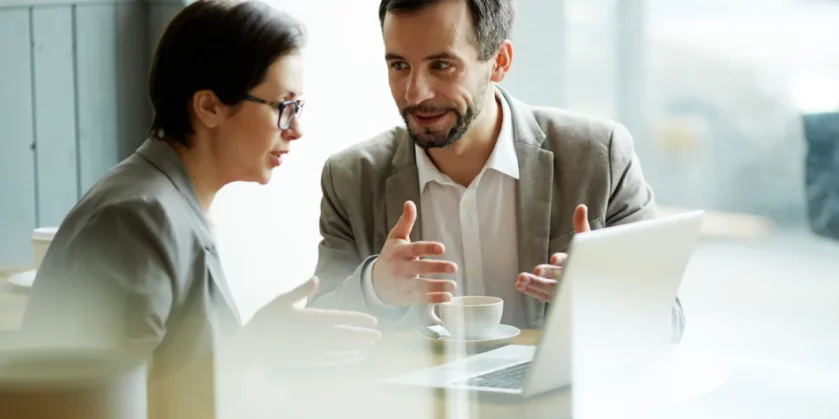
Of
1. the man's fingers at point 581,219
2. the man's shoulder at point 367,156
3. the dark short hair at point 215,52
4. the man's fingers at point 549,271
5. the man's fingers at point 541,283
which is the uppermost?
the dark short hair at point 215,52

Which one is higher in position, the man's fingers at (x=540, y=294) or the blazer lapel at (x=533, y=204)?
the blazer lapel at (x=533, y=204)

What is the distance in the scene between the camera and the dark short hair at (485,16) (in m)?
1.63

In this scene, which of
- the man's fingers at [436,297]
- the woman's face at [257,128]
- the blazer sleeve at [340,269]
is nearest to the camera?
the woman's face at [257,128]

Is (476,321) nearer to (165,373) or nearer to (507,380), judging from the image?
(507,380)

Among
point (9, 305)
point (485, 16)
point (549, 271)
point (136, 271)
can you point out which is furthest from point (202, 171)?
point (485, 16)

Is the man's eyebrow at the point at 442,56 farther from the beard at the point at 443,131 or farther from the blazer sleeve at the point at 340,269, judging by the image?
the blazer sleeve at the point at 340,269

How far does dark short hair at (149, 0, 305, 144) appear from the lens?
3.34ft

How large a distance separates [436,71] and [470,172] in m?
0.20

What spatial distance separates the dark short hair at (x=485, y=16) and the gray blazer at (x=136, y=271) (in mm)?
695

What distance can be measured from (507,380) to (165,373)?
1.23 feet

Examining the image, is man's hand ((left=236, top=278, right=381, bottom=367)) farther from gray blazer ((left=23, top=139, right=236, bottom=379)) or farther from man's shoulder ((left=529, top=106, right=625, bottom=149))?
man's shoulder ((left=529, top=106, right=625, bottom=149))

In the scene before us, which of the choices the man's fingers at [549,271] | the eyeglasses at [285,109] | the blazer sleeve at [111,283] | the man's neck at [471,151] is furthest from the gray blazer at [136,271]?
the man's neck at [471,151]

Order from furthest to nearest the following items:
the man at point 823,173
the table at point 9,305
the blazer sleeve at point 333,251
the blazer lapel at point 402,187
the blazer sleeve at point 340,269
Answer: the man at point 823,173 < the blazer lapel at point 402,187 < the blazer sleeve at point 333,251 < the blazer sleeve at point 340,269 < the table at point 9,305

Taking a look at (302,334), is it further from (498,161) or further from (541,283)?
(498,161)
